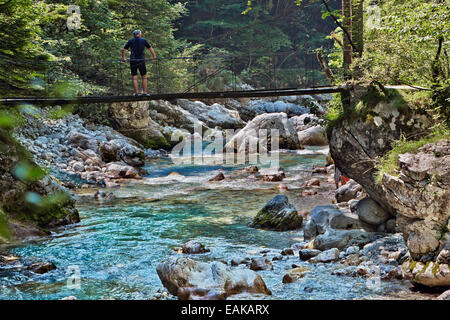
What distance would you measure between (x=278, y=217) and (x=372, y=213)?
6.34 ft

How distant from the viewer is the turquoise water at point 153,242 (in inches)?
A: 216

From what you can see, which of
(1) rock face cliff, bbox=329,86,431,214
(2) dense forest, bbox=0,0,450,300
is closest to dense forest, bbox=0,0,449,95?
(2) dense forest, bbox=0,0,450,300

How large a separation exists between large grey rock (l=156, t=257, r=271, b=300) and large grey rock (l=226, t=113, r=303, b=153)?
13877mm

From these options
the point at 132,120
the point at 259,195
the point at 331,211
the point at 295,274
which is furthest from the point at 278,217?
the point at 132,120

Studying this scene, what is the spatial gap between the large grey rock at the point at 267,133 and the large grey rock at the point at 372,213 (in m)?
11.7

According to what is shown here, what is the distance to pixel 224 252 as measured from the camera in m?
7.21

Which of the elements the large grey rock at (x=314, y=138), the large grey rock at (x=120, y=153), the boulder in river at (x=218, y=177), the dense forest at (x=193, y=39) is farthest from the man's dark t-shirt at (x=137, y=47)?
the large grey rock at (x=314, y=138)

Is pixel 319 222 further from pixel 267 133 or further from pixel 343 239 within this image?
pixel 267 133

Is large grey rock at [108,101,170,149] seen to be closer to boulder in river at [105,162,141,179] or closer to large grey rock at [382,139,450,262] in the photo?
Answer: boulder in river at [105,162,141,179]

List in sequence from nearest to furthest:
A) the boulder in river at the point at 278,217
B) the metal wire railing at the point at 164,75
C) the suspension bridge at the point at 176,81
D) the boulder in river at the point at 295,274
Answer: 1. the boulder in river at the point at 295,274
2. the suspension bridge at the point at 176,81
3. the boulder in river at the point at 278,217
4. the metal wire railing at the point at 164,75

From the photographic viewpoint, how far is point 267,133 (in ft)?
63.9

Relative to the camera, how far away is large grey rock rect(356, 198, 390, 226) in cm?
744

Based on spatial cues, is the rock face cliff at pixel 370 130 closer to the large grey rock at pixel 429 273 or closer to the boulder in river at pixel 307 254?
the boulder in river at pixel 307 254
